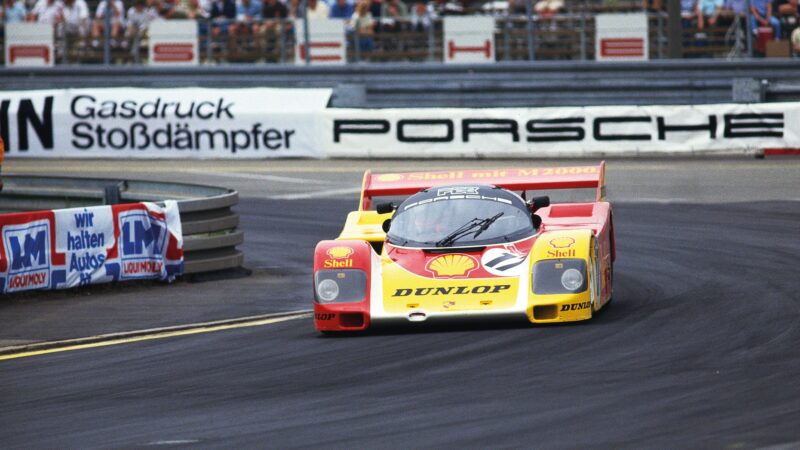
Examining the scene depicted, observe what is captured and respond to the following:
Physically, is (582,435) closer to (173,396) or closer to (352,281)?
(173,396)

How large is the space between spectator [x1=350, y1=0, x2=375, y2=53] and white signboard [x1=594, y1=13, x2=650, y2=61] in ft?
12.4

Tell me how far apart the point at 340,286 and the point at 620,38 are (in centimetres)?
1342

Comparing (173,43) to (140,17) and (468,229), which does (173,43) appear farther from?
(468,229)

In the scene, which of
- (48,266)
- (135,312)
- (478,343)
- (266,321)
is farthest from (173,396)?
(48,266)

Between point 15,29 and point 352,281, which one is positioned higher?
point 15,29

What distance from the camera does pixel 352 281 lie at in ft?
38.5

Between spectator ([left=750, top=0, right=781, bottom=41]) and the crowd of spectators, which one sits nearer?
spectator ([left=750, top=0, right=781, bottom=41])

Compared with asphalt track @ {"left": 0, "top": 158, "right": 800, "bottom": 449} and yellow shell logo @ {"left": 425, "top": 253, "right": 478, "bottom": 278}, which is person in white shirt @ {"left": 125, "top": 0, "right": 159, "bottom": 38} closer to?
asphalt track @ {"left": 0, "top": 158, "right": 800, "bottom": 449}

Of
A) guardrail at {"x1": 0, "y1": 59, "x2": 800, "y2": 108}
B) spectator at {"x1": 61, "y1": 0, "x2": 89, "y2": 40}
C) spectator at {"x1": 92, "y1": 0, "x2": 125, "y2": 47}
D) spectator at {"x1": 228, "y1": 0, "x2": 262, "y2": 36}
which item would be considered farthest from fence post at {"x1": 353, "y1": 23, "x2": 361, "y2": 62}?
spectator at {"x1": 61, "y1": 0, "x2": 89, "y2": 40}

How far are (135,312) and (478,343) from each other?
3940 millimetres

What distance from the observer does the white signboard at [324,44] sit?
25.5 m

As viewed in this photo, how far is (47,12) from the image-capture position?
2686 cm

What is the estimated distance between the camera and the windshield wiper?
1214cm

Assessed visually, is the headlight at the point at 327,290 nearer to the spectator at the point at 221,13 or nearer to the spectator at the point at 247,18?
the spectator at the point at 247,18
